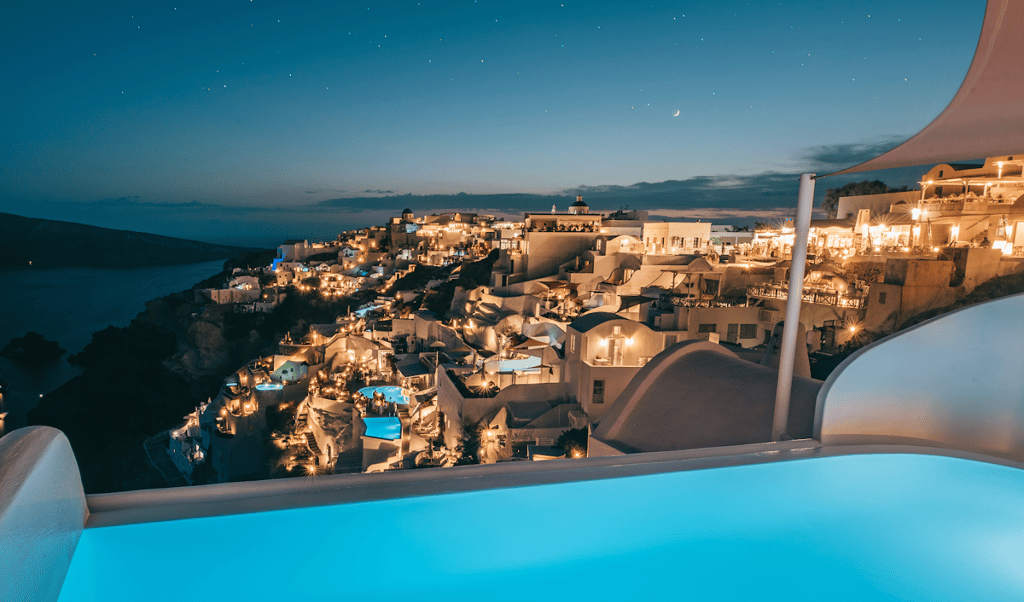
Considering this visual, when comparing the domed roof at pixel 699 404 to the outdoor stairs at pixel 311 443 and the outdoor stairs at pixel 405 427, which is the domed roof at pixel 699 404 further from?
the outdoor stairs at pixel 311 443

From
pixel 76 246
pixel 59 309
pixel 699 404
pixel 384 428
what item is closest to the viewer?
pixel 699 404

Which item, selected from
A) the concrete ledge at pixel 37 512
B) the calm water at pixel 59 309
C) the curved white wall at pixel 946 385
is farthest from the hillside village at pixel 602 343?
the calm water at pixel 59 309

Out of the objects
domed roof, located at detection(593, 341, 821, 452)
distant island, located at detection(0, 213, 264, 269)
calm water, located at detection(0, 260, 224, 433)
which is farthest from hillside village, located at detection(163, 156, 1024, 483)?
distant island, located at detection(0, 213, 264, 269)

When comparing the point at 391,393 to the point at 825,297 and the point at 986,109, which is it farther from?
the point at 986,109

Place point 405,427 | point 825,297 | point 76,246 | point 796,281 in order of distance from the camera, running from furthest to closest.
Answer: point 76,246 < point 405,427 < point 825,297 < point 796,281

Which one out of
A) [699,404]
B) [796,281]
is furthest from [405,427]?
[796,281]
